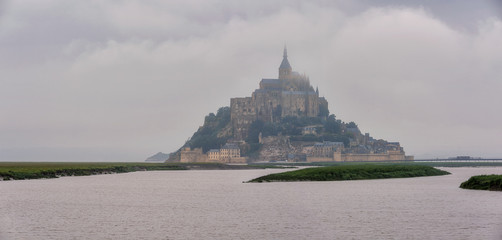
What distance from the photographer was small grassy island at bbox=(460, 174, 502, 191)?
157ft

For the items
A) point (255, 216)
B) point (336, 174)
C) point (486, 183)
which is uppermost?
point (336, 174)

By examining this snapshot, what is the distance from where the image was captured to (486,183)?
164ft

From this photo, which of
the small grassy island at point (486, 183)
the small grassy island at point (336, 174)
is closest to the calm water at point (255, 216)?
the small grassy island at point (486, 183)

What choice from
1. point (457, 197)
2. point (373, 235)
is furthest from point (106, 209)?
point (457, 197)

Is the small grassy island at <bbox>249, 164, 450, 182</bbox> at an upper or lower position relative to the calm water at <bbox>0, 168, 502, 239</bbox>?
upper

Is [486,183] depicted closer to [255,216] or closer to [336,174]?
[336,174]

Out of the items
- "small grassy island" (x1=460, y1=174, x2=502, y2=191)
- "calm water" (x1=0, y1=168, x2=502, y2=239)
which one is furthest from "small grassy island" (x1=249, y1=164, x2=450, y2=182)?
"calm water" (x1=0, y1=168, x2=502, y2=239)

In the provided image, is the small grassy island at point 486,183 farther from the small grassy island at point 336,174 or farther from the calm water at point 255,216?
the small grassy island at point 336,174

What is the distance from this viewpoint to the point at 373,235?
25312 millimetres

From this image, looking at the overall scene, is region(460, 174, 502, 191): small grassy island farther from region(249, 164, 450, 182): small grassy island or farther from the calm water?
region(249, 164, 450, 182): small grassy island

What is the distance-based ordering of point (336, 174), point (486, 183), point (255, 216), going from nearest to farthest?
point (255, 216) → point (486, 183) → point (336, 174)

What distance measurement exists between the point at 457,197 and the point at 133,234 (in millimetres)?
25206

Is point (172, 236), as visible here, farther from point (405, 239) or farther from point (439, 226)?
point (439, 226)

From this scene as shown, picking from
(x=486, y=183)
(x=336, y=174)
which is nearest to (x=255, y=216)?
(x=486, y=183)
